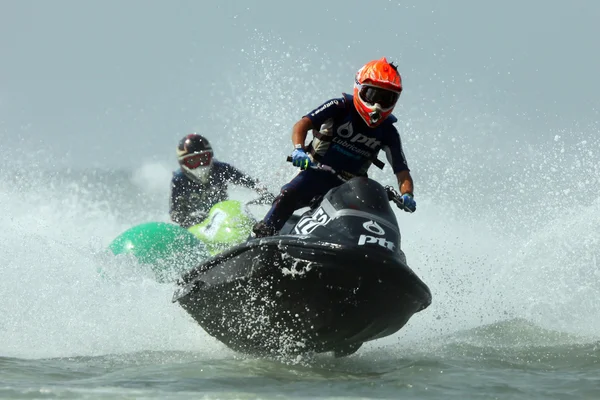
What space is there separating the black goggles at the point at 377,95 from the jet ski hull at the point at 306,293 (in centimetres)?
130

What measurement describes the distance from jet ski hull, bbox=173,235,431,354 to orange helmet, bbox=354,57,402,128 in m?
1.26

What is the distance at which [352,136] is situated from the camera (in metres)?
6.80

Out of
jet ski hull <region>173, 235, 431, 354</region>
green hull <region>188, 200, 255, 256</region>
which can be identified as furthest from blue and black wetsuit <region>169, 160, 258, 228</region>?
jet ski hull <region>173, 235, 431, 354</region>

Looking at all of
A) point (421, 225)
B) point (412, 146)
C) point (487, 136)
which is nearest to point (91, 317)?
point (421, 225)

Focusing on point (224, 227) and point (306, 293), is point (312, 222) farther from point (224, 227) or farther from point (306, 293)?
point (224, 227)

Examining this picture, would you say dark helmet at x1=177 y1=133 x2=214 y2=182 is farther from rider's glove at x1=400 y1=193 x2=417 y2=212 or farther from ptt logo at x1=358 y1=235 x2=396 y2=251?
ptt logo at x1=358 y1=235 x2=396 y2=251

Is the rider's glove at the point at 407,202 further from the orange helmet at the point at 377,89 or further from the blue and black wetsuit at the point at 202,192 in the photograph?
the blue and black wetsuit at the point at 202,192

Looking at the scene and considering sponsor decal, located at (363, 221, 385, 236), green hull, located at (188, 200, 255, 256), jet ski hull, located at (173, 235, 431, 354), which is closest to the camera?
jet ski hull, located at (173, 235, 431, 354)

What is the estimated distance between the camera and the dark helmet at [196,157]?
10.5m

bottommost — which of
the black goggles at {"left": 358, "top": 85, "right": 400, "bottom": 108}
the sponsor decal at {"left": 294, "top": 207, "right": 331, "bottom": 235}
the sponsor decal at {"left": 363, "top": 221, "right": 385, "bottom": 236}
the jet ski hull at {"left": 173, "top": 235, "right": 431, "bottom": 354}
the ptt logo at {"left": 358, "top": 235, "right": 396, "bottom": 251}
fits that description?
the jet ski hull at {"left": 173, "top": 235, "right": 431, "bottom": 354}

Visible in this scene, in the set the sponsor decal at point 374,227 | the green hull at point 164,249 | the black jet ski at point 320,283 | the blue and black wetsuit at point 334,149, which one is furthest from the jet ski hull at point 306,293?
the green hull at point 164,249

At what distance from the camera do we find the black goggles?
6508mm

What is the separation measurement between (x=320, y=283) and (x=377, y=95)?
163 centimetres

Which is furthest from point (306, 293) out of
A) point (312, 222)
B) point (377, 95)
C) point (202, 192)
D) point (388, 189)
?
point (202, 192)
